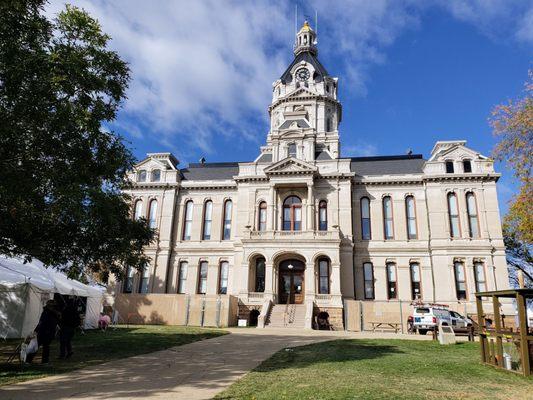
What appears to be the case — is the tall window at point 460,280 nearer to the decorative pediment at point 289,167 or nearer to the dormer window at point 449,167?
the dormer window at point 449,167

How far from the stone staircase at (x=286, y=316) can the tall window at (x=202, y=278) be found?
9.25 meters

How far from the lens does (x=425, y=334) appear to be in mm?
25641

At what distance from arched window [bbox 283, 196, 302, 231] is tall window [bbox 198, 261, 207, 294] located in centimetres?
888

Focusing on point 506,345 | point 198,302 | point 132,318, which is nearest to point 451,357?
point 506,345

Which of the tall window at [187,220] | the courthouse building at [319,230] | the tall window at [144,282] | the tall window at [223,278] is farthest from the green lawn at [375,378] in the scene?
the tall window at [144,282]

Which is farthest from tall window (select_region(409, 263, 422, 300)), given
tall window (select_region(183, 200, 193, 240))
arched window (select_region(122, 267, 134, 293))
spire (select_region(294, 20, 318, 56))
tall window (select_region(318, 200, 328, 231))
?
spire (select_region(294, 20, 318, 56))

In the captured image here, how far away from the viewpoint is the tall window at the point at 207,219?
39.2m

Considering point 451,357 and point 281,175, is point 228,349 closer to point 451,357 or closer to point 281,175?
point 451,357

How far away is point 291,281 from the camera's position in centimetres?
3466

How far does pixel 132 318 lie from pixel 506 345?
25.8 meters

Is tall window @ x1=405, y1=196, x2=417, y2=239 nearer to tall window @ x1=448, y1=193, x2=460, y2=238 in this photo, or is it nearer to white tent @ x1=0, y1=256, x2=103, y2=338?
tall window @ x1=448, y1=193, x2=460, y2=238

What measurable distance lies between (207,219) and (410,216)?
19.3 metres

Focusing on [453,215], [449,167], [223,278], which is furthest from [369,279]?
[223,278]

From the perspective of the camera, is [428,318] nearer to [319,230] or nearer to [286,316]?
[286,316]
